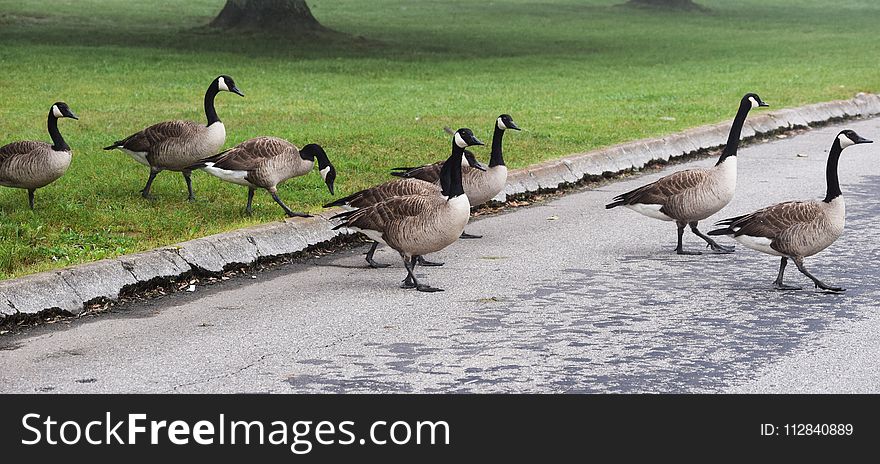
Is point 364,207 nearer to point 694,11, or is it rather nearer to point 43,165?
point 43,165

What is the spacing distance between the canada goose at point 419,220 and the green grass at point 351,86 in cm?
162

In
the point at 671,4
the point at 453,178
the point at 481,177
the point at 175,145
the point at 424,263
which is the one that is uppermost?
the point at 671,4

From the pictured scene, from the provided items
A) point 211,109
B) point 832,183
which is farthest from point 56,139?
point 832,183

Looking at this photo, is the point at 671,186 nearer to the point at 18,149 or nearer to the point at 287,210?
the point at 287,210

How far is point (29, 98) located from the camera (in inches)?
783

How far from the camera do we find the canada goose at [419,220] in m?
8.68

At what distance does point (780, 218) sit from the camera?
867 centimetres

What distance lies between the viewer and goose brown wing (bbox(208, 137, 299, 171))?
10758 mm

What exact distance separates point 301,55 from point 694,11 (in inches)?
1079

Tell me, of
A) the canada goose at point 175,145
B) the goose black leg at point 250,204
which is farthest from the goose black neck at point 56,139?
the goose black leg at point 250,204

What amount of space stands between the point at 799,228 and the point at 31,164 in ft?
20.2

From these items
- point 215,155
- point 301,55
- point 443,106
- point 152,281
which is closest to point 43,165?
point 215,155

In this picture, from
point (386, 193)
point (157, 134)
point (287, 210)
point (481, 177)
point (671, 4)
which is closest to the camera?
point (386, 193)

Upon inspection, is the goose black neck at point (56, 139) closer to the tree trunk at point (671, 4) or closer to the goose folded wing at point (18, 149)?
the goose folded wing at point (18, 149)
